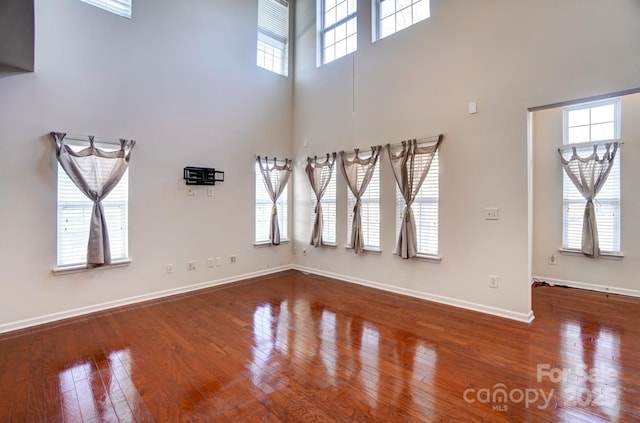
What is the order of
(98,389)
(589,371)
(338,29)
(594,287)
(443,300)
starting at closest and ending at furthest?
(98,389) < (589,371) < (443,300) < (594,287) < (338,29)

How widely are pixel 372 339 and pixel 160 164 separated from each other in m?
3.66

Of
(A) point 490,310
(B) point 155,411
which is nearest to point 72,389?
(B) point 155,411

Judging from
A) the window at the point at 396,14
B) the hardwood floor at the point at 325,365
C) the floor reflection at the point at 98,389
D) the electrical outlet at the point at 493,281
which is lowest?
the floor reflection at the point at 98,389

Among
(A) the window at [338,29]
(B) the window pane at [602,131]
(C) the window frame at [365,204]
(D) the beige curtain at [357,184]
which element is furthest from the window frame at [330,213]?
(B) the window pane at [602,131]

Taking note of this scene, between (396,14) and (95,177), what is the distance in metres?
4.82

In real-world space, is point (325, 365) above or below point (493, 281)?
below

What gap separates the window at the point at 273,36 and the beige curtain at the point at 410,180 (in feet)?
10.4

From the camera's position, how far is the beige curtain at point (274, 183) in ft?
18.5

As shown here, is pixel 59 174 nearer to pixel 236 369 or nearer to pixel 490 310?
pixel 236 369

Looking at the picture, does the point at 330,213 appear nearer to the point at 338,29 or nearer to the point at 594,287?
the point at 338,29

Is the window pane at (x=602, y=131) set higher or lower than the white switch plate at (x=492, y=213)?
higher

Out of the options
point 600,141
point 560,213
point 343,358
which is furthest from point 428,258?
point 600,141

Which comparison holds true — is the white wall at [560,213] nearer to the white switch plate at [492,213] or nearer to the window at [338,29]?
the white switch plate at [492,213]

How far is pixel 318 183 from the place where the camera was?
5609mm
